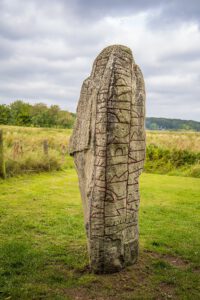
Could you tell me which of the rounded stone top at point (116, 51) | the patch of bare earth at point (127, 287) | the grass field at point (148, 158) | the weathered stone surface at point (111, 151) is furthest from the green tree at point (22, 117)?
the patch of bare earth at point (127, 287)

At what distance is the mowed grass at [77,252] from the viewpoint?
4.91m

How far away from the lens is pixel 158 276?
17.6ft

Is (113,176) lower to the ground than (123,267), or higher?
higher

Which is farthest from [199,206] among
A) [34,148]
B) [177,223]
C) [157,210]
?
[34,148]

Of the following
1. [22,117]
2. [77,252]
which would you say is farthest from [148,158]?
[22,117]

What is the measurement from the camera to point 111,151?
5078mm

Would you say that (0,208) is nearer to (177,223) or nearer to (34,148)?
(177,223)

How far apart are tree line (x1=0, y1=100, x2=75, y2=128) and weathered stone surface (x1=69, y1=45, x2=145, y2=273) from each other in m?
44.0

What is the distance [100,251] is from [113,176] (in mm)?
1166

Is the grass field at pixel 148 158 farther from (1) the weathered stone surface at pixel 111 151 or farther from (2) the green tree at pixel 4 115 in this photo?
(2) the green tree at pixel 4 115

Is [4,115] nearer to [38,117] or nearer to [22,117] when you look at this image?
[22,117]

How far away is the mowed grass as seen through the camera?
4914 mm

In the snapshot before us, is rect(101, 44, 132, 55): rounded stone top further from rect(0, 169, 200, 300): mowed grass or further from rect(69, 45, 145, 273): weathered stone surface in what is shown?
rect(0, 169, 200, 300): mowed grass

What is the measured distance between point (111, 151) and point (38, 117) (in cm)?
4567
